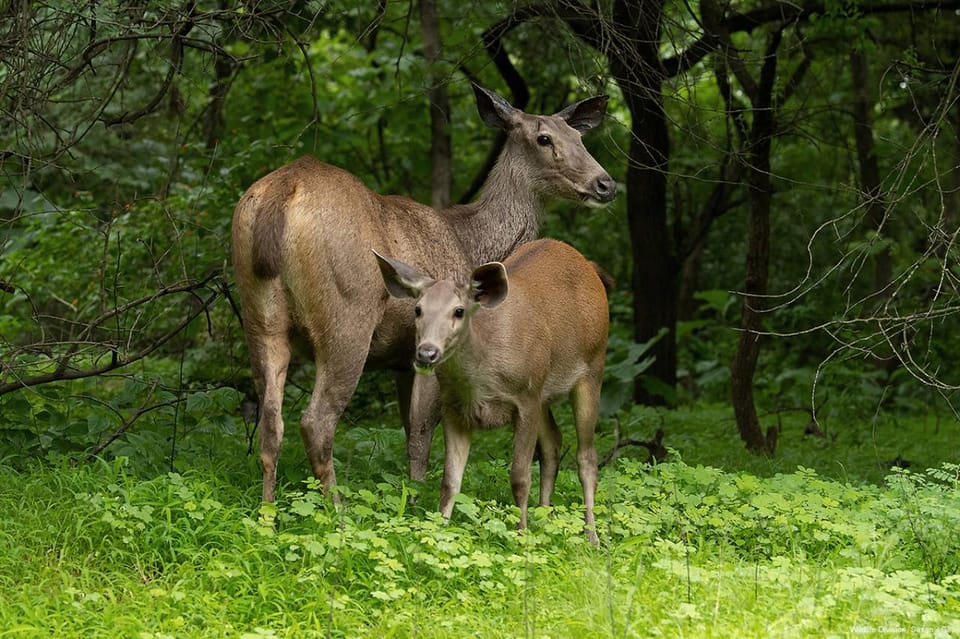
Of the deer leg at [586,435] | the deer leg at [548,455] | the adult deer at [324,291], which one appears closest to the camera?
the adult deer at [324,291]

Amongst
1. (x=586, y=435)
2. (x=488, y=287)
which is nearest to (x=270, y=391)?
(x=488, y=287)

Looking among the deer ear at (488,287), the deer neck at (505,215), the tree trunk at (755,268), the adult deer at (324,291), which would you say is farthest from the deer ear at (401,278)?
the tree trunk at (755,268)

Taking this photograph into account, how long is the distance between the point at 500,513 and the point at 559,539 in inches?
13.4

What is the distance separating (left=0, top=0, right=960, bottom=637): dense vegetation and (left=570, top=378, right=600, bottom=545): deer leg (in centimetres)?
25


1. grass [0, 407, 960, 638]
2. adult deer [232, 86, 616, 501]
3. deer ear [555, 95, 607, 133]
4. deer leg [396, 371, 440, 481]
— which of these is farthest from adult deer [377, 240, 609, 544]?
deer ear [555, 95, 607, 133]

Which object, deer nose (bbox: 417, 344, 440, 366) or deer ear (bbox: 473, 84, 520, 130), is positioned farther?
deer ear (bbox: 473, 84, 520, 130)

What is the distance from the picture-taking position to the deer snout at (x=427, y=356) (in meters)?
6.00

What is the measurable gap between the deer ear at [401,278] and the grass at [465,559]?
1.09 meters

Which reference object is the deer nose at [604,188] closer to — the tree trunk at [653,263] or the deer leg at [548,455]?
the deer leg at [548,455]

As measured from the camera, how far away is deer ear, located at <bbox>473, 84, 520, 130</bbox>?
8.48 m

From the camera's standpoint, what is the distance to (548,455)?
24.4 feet

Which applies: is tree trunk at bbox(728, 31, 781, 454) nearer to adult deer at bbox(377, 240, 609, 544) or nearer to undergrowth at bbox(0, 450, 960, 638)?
adult deer at bbox(377, 240, 609, 544)

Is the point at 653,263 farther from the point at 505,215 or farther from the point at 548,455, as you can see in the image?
the point at 548,455

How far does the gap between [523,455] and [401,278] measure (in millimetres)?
1175
